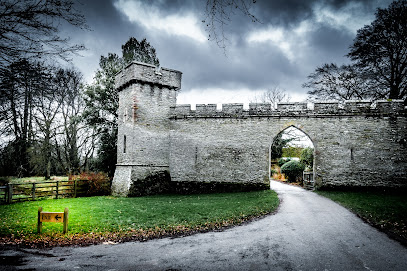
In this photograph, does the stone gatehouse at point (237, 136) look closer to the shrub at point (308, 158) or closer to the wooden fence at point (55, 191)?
the wooden fence at point (55, 191)

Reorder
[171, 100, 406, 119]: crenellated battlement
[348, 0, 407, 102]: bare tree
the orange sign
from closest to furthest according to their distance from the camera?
the orange sign → [171, 100, 406, 119]: crenellated battlement → [348, 0, 407, 102]: bare tree

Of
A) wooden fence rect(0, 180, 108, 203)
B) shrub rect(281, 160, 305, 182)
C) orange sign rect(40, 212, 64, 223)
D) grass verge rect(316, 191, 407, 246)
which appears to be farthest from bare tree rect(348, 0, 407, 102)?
wooden fence rect(0, 180, 108, 203)

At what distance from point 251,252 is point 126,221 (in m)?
4.45

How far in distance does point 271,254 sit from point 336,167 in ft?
30.8

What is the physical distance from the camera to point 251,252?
482 centimetres

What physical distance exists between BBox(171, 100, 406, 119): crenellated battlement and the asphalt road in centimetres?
725

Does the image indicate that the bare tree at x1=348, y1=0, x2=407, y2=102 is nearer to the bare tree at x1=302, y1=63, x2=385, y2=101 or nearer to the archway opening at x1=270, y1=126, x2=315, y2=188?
the bare tree at x1=302, y1=63, x2=385, y2=101

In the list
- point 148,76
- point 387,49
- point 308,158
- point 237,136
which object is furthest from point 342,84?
point 148,76

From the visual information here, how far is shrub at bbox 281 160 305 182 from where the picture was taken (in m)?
18.0

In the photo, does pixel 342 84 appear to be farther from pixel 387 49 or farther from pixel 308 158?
pixel 308 158

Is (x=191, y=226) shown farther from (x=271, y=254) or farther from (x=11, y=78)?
(x=11, y=78)

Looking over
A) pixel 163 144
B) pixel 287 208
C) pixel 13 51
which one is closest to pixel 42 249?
pixel 13 51

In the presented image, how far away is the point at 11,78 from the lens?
3.79 m

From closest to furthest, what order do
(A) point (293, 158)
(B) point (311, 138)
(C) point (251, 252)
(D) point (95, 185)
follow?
(C) point (251, 252) < (B) point (311, 138) < (D) point (95, 185) < (A) point (293, 158)
